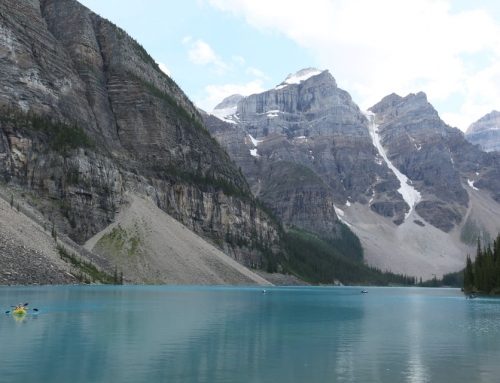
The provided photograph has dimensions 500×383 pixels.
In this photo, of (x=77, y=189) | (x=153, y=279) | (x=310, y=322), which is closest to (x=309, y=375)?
(x=310, y=322)

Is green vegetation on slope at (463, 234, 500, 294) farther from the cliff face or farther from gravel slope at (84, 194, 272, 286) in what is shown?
the cliff face

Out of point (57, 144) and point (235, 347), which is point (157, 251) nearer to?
point (57, 144)

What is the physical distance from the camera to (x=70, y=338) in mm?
41938

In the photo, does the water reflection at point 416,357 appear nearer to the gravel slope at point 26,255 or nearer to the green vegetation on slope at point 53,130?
the gravel slope at point 26,255

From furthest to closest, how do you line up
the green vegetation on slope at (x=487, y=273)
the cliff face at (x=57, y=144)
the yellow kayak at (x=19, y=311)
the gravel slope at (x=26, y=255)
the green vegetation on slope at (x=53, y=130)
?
the green vegetation on slope at (x=53, y=130) < the cliff face at (x=57, y=144) < the green vegetation on slope at (x=487, y=273) < the gravel slope at (x=26, y=255) < the yellow kayak at (x=19, y=311)

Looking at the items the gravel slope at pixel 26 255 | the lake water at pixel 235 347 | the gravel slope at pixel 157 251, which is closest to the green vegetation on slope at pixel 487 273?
the gravel slope at pixel 157 251

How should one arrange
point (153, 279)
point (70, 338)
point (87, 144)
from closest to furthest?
point (70, 338) < point (153, 279) < point (87, 144)

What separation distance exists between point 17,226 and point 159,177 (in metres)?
89.3

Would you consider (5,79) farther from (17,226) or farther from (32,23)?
(17,226)

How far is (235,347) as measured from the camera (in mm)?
39906

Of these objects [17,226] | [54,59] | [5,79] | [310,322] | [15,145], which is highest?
[54,59]

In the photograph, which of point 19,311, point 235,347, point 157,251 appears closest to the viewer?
point 235,347

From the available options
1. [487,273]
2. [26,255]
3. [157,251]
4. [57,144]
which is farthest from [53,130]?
[487,273]

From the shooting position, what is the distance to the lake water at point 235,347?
3053cm
